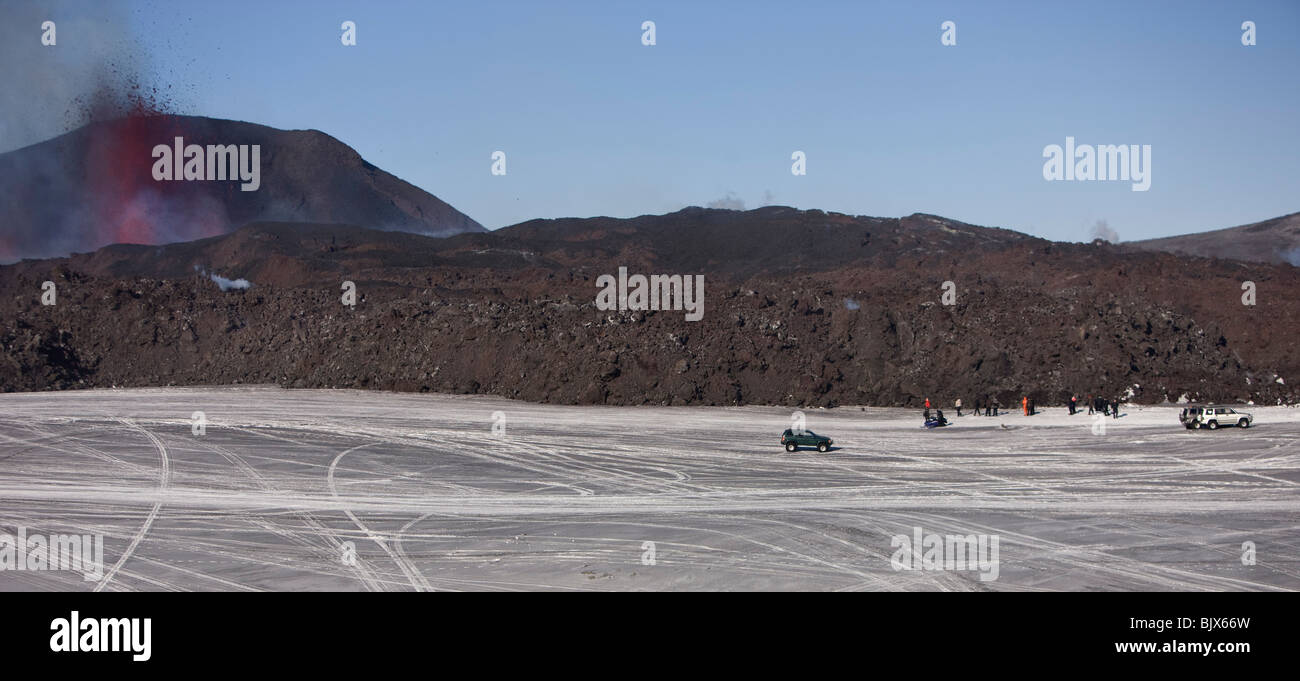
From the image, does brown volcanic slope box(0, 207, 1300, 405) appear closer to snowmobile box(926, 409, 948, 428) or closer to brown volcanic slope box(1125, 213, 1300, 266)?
snowmobile box(926, 409, 948, 428)

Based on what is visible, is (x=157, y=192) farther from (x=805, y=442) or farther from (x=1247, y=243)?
(x=1247, y=243)

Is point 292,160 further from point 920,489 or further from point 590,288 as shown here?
point 920,489

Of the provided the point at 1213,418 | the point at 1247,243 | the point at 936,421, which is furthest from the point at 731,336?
the point at 1247,243

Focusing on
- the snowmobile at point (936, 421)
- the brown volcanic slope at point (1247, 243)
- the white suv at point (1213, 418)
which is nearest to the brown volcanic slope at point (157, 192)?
the brown volcanic slope at point (1247, 243)

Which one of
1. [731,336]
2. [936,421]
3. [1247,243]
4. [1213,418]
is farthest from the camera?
[1247,243]

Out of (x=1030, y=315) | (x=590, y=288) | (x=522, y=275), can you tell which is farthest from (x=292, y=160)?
(x=1030, y=315)
